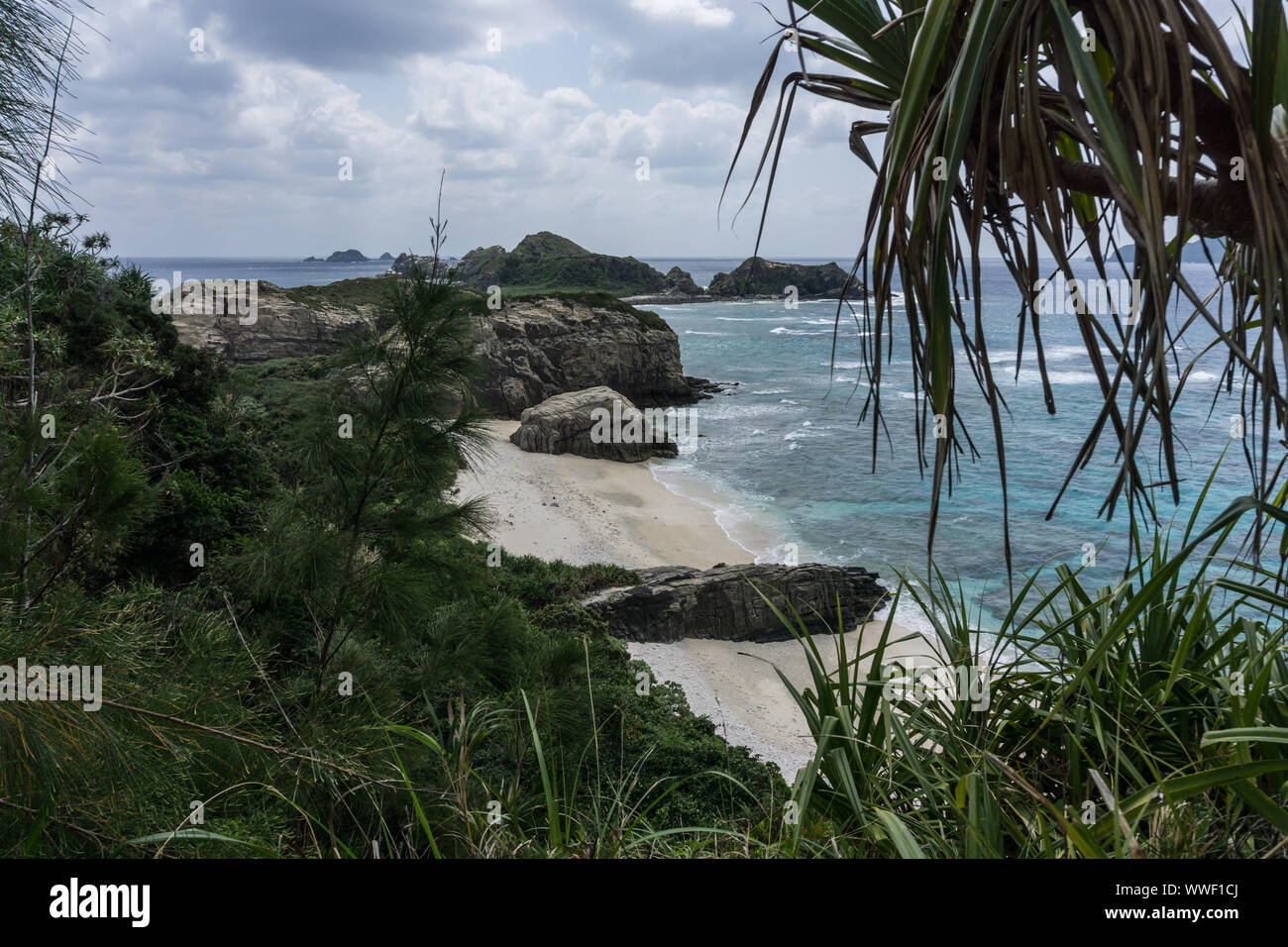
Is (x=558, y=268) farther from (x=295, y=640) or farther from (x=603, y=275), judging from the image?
(x=295, y=640)

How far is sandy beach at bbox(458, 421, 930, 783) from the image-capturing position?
1188 centimetres

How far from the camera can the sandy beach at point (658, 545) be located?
11.9m

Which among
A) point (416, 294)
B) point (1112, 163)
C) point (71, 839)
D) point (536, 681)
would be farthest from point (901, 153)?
point (536, 681)

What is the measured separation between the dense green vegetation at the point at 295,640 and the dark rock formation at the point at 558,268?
48.4m

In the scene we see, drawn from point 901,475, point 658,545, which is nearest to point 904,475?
point 901,475

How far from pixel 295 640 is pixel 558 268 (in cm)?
5815

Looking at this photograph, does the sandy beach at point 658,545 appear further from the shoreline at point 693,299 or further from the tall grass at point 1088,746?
the shoreline at point 693,299

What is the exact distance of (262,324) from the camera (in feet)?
101

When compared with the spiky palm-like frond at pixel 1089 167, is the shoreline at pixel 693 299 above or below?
above

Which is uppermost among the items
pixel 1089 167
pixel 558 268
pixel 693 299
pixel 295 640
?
pixel 693 299

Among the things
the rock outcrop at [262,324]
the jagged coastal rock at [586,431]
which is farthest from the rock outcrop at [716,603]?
the rock outcrop at [262,324]

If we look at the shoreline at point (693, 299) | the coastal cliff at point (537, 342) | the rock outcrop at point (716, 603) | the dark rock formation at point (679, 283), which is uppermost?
the dark rock formation at point (679, 283)
